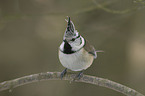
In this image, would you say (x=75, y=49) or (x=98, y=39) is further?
(x=98, y=39)

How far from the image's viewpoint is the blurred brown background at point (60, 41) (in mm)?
5410

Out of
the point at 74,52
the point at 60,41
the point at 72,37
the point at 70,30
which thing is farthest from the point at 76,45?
the point at 60,41

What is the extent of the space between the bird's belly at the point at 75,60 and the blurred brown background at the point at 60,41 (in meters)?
2.62

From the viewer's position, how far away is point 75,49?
8.63ft

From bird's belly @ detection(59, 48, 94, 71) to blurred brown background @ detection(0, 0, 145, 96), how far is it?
2615mm

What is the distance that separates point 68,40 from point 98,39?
10.1 ft

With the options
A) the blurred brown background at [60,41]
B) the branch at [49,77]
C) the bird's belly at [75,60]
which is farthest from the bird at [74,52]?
the blurred brown background at [60,41]

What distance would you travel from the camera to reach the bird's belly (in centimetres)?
261

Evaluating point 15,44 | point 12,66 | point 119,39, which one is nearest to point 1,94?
point 12,66

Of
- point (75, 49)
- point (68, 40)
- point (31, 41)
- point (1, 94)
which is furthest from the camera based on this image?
point (31, 41)

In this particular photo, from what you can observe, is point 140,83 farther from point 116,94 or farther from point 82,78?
point 82,78

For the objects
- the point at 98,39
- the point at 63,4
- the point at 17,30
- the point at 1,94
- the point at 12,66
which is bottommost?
the point at 1,94

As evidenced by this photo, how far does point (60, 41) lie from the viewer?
5.43m

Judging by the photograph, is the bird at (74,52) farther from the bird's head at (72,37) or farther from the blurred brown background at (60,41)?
the blurred brown background at (60,41)
